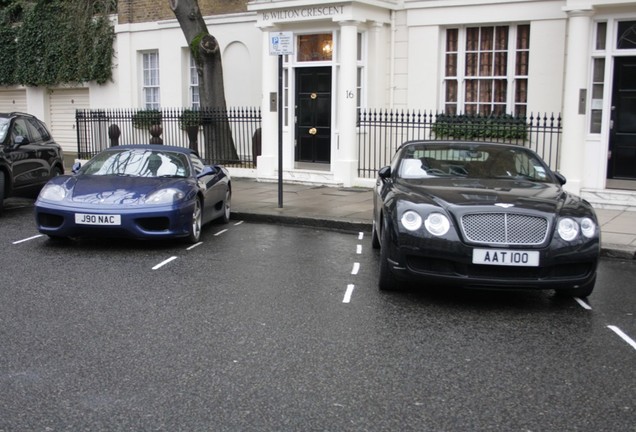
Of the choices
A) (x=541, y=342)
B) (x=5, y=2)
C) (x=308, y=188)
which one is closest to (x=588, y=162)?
(x=308, y=188)

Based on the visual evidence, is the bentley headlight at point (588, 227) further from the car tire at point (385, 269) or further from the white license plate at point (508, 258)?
the car tire at point (385, 269)

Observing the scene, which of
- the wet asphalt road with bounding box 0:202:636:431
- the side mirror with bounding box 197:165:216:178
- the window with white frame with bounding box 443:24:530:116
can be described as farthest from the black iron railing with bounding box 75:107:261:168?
the wet asphalt road with bounding box 0:202:636:431

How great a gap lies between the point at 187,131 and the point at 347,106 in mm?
4770

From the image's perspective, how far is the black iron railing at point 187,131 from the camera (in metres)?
17.2

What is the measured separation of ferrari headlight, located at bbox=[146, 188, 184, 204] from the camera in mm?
8539

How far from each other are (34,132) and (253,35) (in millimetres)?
7477

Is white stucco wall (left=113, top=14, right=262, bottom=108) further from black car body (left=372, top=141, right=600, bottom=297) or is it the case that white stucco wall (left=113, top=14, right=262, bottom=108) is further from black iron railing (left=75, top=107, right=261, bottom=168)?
black car body (left=372, top=141, right=600, bottom=297)

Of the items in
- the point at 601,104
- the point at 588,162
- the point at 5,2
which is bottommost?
the point at 588,162

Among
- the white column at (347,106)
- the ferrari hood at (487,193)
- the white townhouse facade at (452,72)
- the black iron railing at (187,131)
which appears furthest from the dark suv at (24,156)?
the ferrari hood at (487,193)

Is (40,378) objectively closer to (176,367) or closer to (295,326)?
(176,367)

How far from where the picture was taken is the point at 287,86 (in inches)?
626

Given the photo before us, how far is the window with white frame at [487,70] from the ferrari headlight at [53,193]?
9098mm

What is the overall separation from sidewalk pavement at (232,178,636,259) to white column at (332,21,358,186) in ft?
1.77

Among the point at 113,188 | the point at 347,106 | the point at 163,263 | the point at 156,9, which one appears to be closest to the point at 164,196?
the point at 113,188
